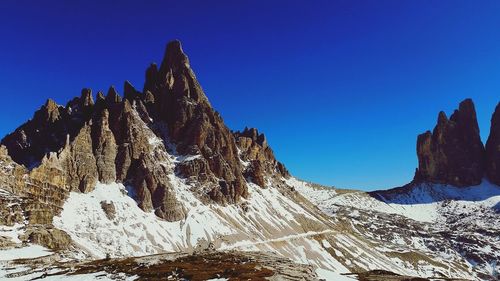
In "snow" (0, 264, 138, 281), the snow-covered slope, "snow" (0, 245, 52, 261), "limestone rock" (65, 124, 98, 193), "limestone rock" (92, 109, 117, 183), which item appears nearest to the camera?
"snow" (0, 264, 138, 281)

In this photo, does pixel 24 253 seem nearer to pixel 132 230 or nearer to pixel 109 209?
pixel 132 230

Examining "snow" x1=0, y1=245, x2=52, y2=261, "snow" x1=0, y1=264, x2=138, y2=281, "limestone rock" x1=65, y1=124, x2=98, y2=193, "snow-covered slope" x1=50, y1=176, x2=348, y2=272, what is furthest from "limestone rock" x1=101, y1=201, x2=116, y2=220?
"snow" x1=0, y1=264, x2=138, y2=281

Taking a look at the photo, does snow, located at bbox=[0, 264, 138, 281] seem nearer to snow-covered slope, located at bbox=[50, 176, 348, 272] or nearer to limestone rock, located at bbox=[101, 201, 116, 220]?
snow-covered slope, located at bbox=[50, 176, 348, 272]

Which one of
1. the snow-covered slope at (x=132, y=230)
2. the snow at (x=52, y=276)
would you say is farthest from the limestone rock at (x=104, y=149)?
the snow at (x=52, y=276)

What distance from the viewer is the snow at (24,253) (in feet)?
314

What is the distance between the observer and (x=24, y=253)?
4013 inches

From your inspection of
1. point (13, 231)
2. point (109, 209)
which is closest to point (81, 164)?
point (109, 209)

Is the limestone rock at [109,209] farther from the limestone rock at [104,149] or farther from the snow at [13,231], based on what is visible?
the snow at [13,231]

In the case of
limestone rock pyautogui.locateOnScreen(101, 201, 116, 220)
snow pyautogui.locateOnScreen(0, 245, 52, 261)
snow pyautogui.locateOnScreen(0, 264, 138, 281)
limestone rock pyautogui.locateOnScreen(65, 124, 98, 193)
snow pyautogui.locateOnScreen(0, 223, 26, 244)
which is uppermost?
limestone rock pyautogui.locateOnScreen(65, 124, 98, 193)

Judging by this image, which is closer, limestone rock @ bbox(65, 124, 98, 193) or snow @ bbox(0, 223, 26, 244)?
snow @ bbox(0, 223, 26, 244)

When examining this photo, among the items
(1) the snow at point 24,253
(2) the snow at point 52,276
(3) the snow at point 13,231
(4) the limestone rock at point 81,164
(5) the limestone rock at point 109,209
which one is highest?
(4) the limestone rock at point 81,164

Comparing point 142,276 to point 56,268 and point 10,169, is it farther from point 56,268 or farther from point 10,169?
point 10,169

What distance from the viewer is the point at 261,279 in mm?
51031

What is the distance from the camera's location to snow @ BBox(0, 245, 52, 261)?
95688 mm
